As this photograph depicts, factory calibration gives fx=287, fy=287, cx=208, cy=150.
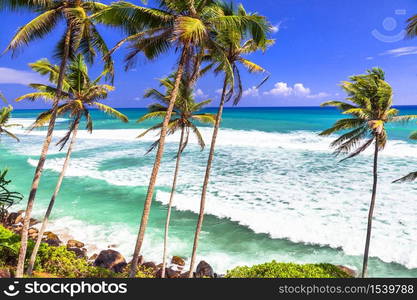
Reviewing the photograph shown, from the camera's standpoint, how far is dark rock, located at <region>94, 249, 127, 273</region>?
14.5 meters

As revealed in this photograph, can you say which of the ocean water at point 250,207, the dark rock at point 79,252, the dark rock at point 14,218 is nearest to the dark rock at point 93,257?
the dark rock at point 79,252

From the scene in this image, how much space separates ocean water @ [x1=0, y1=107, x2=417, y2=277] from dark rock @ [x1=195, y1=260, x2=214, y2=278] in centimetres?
124

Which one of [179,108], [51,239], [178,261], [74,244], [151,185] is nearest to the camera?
[151,185]

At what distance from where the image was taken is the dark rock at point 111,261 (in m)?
14.5

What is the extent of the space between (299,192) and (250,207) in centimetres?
628

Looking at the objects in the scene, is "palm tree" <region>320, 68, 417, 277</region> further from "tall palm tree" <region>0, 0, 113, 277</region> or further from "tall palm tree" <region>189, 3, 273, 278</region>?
"tall palm tree" <region>0, 0, 113, 277</region>

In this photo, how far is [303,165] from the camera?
121 feet

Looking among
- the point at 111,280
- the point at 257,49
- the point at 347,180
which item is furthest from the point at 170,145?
the point at 111,280

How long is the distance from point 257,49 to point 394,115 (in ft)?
22.3

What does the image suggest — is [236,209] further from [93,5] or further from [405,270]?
[93,5]

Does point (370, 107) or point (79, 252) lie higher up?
point (370, 107)

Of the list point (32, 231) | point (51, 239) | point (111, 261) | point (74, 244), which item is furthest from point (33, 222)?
point (111, 261)

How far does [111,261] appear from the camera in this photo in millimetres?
14734

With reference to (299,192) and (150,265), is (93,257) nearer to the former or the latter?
(150,265)
